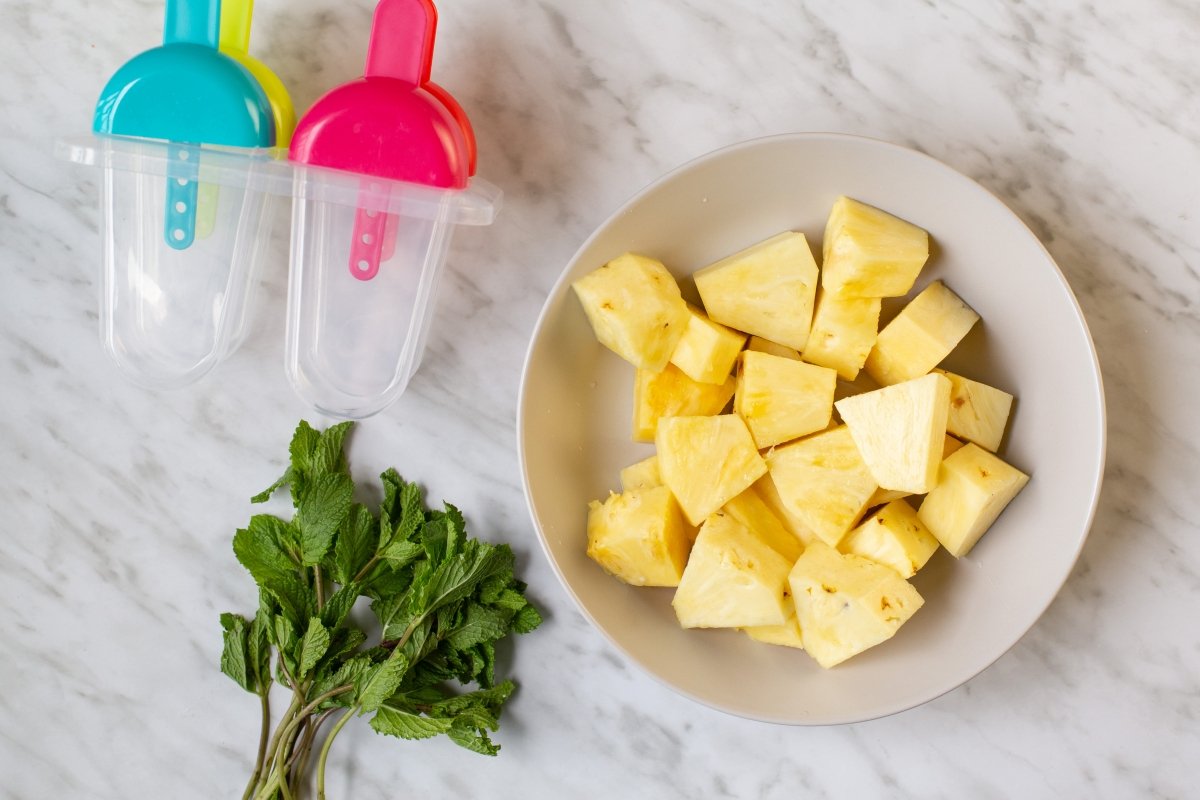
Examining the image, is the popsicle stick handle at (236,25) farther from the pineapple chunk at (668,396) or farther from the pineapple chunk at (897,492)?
the pineapple chunk at (897,492)

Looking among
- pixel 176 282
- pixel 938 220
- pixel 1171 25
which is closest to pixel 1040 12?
pixel 1171 25

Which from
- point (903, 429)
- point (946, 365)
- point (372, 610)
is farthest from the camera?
point (372, 610)

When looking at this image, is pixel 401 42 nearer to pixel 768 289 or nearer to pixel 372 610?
pixel 768 289

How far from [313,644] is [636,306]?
568 mm

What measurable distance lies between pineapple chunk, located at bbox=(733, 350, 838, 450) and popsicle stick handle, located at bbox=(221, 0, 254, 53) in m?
0.68

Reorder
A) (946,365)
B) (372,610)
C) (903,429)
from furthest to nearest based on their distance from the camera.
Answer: (372,610) < (946,365) < (903,429)

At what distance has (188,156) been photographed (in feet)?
3.33

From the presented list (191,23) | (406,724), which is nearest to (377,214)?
(191,23)

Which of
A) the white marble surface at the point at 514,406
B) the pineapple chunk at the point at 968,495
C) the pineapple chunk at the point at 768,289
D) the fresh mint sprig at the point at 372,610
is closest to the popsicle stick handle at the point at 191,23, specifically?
the white marble surface at the point at 514,406

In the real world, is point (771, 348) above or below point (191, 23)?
below

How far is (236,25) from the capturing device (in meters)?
1.08

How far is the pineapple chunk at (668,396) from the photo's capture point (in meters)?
1.11

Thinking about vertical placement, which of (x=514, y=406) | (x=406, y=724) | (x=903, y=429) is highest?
(x=903, y=429)

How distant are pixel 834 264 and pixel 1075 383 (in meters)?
0.29
